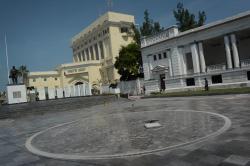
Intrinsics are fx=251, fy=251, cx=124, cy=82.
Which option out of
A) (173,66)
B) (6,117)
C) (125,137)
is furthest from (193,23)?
(125,137)

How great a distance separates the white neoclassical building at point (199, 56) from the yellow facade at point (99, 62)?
931 inches

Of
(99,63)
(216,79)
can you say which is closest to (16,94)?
(216,79)

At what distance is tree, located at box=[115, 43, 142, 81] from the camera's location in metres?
47.7

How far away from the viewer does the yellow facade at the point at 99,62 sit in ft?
214

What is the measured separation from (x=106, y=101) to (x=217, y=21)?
1778 centimetres

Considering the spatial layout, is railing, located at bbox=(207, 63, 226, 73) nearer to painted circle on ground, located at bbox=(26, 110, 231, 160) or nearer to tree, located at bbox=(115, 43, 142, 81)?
tree, located at bbox=(115, 43, 142, 81)

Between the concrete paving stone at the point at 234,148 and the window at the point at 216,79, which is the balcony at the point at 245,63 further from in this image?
the concrete paving stone at the point at 234,148

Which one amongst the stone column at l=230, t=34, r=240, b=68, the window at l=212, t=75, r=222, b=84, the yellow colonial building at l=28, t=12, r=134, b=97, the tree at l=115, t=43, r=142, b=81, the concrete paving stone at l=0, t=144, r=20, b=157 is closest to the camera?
the concrete paving stone at l=0, t=144, r=20, b=157

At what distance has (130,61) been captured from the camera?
47.8 metres

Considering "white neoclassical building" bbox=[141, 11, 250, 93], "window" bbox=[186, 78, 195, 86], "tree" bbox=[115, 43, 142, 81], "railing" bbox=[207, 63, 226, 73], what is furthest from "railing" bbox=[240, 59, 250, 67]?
"tree" bbox=[115, 43, 142, 81]

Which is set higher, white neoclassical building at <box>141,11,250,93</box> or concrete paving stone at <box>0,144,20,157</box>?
white neoclassical building at <box>141,11,250,93</box>

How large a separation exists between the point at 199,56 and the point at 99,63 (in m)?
37.8

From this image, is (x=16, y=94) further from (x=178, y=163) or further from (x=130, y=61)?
(x=178, y=163)

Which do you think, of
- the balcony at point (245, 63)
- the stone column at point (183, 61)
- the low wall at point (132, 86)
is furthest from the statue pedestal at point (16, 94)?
the balcony at point (245, 63)
